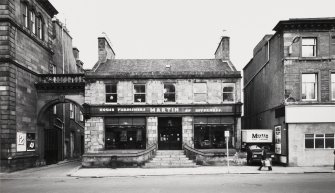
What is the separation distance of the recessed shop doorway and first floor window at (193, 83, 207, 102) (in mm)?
2412

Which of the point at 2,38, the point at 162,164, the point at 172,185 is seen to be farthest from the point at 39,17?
the point at 172,185

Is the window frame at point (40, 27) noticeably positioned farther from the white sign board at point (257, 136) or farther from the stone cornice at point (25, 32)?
the white sign board at point (257, 136)

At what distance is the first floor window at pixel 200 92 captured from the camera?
29422 millimetres

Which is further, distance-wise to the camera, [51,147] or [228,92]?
[51,147]

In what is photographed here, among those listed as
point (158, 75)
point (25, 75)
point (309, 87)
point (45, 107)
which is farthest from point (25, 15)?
point (309, 87)

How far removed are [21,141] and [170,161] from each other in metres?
11.5

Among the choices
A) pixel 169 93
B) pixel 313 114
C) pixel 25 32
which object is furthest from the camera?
pixel 169 93

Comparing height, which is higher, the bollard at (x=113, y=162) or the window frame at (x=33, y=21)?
the window frame at (x=33, y=21)

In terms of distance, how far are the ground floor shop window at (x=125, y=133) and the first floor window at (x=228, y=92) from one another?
721 centimetres

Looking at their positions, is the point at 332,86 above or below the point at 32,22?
below

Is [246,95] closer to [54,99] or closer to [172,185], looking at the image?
[54,99]

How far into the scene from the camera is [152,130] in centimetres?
2927

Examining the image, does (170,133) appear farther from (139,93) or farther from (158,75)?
(158,75)

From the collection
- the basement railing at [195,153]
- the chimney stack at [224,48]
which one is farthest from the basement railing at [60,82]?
the chimney stack at [224,48]
